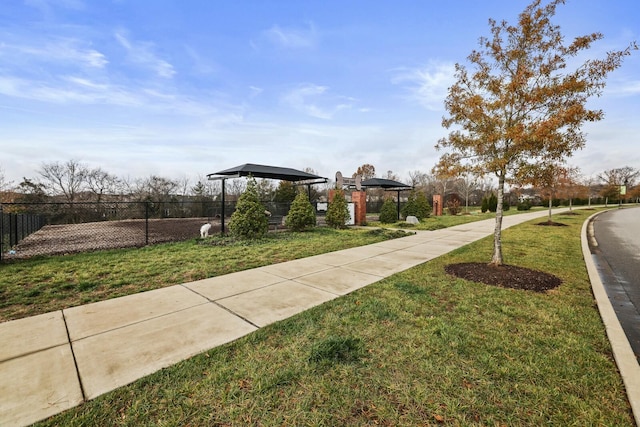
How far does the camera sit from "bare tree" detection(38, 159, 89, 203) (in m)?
18.3

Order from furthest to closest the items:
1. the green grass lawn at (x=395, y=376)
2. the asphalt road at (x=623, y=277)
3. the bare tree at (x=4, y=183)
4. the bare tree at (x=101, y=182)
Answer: the bare tree at (x=101, y=182), the bare tree at (x=4, y=183), the asphalt road at (x=623, y=277), the green grass lawn at (x=395, y=376)

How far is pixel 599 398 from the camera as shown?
1854mm

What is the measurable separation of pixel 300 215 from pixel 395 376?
361 inches

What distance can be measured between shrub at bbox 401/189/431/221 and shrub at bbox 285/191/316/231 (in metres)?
8.65

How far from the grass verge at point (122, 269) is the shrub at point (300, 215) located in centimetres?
273

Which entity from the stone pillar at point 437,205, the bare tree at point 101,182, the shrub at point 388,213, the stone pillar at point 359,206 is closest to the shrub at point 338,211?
the stone pillar at point 359,206

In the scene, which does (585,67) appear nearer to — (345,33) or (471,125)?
(471,125)

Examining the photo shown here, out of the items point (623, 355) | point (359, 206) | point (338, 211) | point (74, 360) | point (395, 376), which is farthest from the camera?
point (359, 206)

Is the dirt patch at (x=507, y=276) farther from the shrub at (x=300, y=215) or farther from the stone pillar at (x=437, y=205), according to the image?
the stone pillar at (x=437, y=205)

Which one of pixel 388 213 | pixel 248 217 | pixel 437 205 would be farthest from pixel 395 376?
pixel 437 205

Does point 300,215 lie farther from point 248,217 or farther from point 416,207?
point 416,207

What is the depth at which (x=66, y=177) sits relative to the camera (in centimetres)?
1922

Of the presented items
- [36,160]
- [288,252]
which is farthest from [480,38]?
[36,160]

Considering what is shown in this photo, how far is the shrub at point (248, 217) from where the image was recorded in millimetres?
8711
